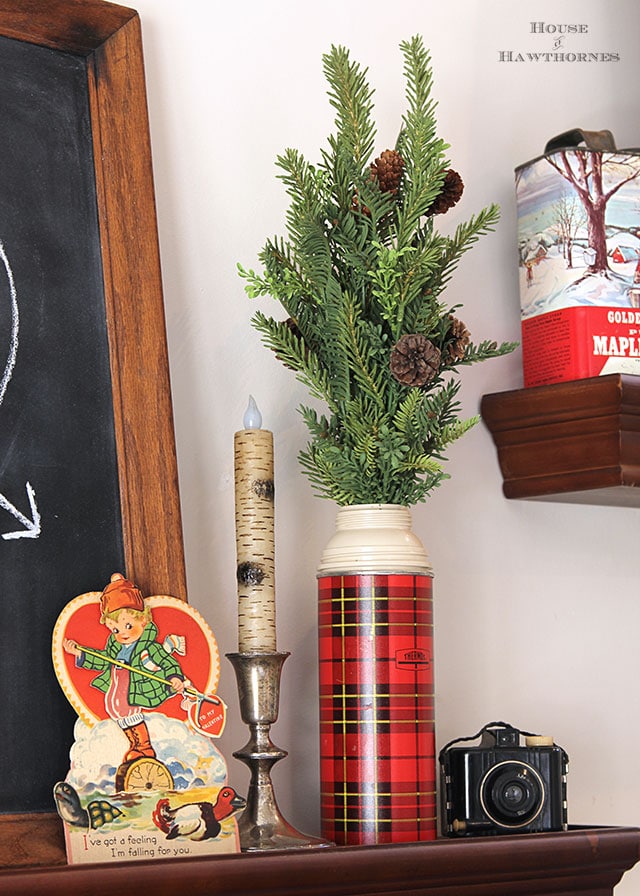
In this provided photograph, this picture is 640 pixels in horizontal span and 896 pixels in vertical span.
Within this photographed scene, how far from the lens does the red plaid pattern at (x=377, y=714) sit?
905mm

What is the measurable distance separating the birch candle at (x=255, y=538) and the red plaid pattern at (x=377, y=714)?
2.3 inches

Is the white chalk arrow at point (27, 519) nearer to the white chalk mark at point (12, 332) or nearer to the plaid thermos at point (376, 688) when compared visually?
the white chalk mark at point (12, 332)

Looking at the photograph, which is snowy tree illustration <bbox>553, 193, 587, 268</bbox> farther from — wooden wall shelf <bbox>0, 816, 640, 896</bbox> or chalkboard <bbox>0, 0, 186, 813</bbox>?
wooden wall shelf <bbox>0, 816, 640, 896</bbox>

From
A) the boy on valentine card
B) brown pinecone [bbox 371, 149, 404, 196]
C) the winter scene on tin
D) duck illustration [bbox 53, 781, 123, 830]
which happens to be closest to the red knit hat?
the boy on valentine card

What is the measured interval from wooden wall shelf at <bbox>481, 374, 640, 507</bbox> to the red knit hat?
0.45m

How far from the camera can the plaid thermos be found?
906 millimetres

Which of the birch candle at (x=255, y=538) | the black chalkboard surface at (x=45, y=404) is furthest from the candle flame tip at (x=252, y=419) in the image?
the black chalkboard surface at (x=45, y=404)

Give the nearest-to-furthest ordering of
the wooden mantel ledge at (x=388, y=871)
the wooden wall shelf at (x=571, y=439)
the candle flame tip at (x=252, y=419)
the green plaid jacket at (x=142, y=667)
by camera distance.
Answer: the wooden mantel ledge at (x=388, y=871), the green plaid jacket at (x=142, y=667), the candle flame tip at (x=252, y=419), the wooden wall shelf at (x=571, y=439)

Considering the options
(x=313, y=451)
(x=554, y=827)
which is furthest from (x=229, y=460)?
(x=554, y=827)

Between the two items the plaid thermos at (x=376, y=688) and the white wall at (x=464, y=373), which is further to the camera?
the white wall at (x=464, y=373)

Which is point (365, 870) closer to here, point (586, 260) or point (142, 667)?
point (142, 667)

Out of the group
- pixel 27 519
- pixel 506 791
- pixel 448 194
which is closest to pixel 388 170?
pixel 448 194

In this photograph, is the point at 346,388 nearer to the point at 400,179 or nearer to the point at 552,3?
the point at 400,179

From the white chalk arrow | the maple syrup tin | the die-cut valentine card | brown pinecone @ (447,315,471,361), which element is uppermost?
the maple syrup tin
